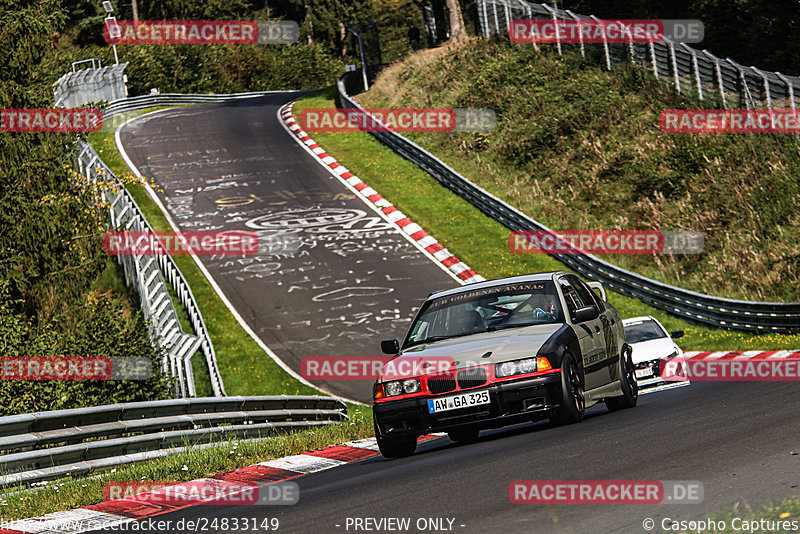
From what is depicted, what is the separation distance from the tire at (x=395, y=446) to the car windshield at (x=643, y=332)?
304 inches

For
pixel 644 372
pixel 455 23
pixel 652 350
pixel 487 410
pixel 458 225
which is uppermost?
pixel 455 23

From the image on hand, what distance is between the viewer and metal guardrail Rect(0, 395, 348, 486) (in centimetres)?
988

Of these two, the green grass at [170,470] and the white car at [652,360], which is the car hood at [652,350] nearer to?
the white car at [652,360]

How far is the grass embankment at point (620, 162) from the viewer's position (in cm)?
2716

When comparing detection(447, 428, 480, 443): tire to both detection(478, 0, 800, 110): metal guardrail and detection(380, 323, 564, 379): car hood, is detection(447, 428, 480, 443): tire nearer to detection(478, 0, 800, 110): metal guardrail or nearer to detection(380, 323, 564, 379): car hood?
detection(380, 323, 564, 379): car hood

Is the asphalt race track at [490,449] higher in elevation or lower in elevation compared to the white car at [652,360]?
higher

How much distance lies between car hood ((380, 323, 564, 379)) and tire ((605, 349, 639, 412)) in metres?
1.73

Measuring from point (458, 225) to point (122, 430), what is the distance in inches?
810

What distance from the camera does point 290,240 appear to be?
29922mm

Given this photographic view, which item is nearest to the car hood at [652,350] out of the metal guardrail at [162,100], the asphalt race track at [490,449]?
the asphalt race track at [490,449]

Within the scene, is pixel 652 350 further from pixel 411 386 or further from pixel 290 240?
pixel 290 240

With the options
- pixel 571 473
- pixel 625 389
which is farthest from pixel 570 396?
pixel 571 473

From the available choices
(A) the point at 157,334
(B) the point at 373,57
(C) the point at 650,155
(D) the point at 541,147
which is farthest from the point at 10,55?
(B) the point at 373,57

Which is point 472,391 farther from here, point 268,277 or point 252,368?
point 268,277
